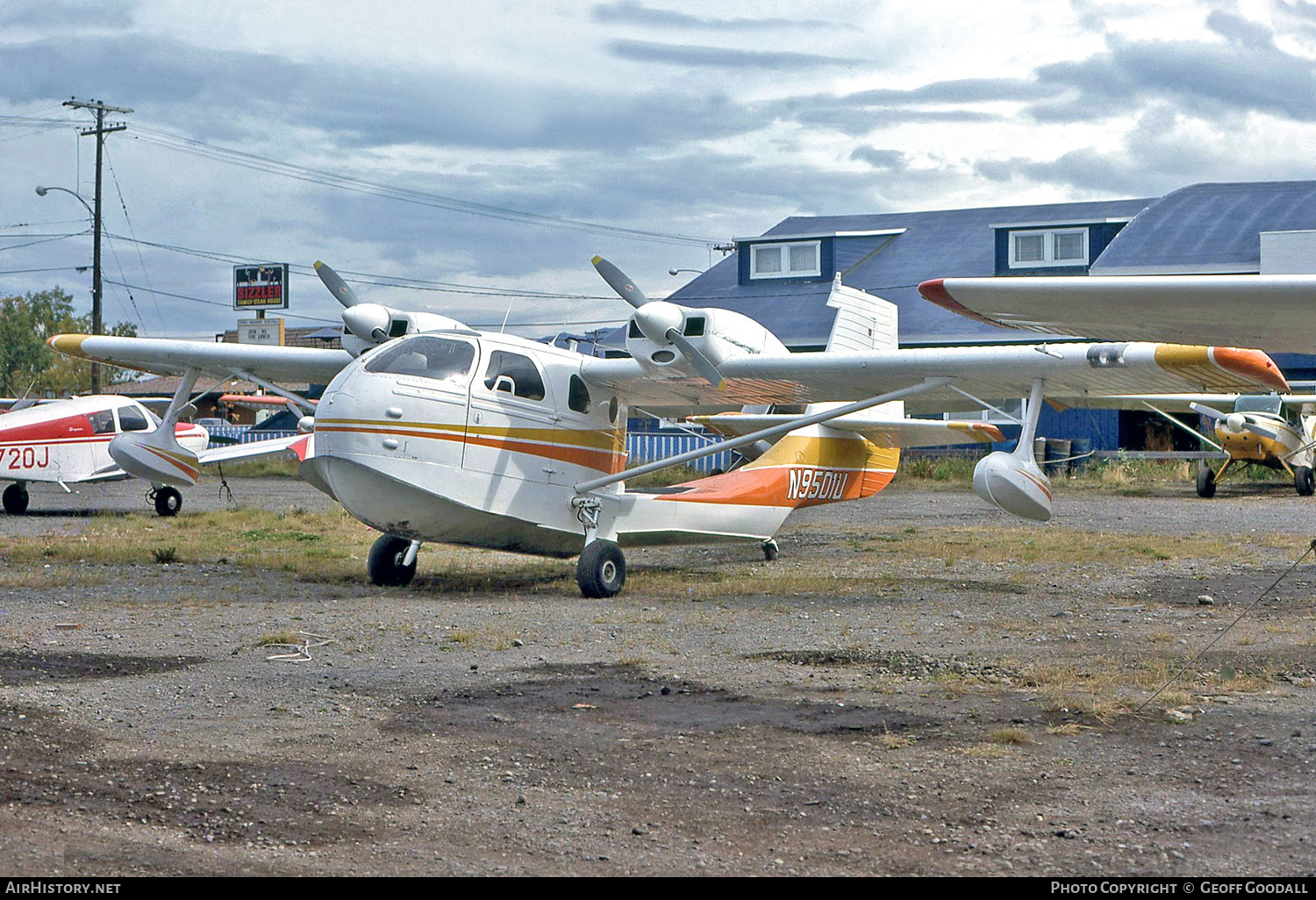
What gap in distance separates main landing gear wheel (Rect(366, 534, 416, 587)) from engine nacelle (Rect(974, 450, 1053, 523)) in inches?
220

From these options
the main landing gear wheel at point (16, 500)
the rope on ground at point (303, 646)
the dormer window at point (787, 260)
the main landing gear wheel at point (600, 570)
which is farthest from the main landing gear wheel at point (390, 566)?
the dormer window at point (787, 260)

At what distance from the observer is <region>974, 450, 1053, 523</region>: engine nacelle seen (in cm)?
1137

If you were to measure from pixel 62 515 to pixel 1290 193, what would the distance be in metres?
32.8

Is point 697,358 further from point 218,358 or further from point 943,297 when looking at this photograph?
point 943,297

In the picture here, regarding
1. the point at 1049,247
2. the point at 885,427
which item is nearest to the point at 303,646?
the point at 885,427

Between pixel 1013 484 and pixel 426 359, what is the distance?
5.44m

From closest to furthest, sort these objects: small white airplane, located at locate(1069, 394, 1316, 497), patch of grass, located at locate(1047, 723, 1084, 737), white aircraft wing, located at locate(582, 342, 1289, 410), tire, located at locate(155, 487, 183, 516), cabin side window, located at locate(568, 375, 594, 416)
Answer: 1. patch of grass, located at locate(1047, 723, 1084, 737)
2. white aircraft wing, located at locate(582, 342, 1289, 410)
3. cabin side window, located at locate(568, 375, 594, 416)
4. tire, located at locate(155, 487, 183, 516)
5. small white airplane, located at locate(1069, 394, 1316, 497)

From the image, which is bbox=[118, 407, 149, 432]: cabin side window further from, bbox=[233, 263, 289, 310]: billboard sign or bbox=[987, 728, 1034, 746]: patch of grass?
bbox=[233, 263, 289, 310]: billboard sign

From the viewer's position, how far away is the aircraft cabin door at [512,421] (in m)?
11.9

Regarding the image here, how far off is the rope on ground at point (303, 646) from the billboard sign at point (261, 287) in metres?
55.9

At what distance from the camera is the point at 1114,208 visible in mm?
40906

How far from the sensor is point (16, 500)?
71.9ft

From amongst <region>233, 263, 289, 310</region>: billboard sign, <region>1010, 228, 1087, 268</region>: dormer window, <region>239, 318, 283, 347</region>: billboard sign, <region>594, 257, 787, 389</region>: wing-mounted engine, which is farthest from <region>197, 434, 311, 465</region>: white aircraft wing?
<region>233, 263, 289, 310</region>: billboard sign
